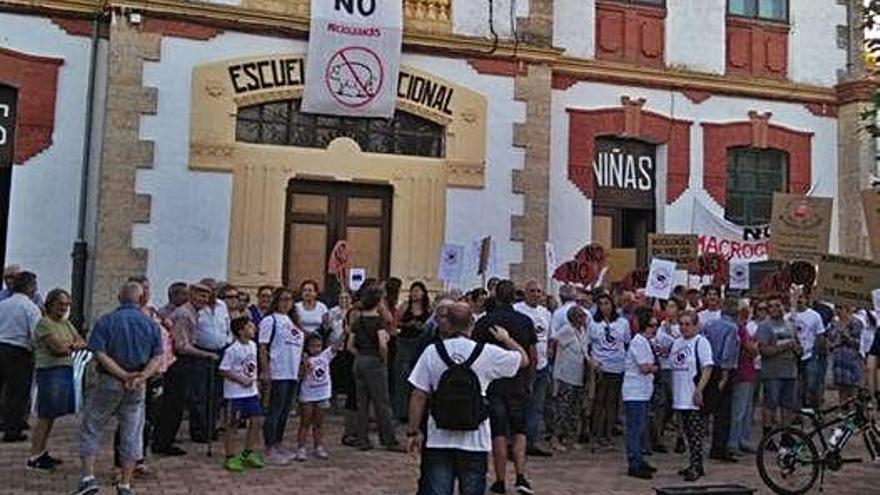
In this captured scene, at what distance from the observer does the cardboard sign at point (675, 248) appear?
1488 centimetres

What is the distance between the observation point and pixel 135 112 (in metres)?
13.8

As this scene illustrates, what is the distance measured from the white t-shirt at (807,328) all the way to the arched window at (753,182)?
4085mm

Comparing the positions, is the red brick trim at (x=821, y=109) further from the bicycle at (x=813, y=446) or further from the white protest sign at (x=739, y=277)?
the bicycle at (x=813, y=446)

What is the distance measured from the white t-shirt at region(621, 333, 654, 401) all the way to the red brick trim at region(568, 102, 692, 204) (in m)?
6.45

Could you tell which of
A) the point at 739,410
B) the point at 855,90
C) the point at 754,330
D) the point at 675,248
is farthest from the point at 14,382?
the point at 855,90

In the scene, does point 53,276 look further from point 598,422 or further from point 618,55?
point 618,55

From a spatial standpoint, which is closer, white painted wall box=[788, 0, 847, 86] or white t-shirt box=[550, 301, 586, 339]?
white t-shirt box=[550, 301, 586, 339]

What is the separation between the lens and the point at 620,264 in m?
16.1

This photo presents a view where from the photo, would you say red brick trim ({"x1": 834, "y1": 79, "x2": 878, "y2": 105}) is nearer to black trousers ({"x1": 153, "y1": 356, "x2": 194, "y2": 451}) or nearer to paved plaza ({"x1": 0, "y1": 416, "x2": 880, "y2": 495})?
paved plaza ({"x1": 0, "y1": 416, "x2": 880, "y2": 495})

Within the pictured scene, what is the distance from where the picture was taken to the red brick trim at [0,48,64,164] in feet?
44.9

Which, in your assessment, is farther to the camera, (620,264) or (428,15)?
(620,264)

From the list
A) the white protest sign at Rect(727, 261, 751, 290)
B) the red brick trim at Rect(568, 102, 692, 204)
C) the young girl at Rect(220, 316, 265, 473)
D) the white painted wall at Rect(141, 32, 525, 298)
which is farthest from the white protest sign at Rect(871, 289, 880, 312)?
the white painted wall at Rect(141, 32, 525, 298)

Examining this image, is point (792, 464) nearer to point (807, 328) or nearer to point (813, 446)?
point (813, 446)

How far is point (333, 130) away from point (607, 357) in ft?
18.3
